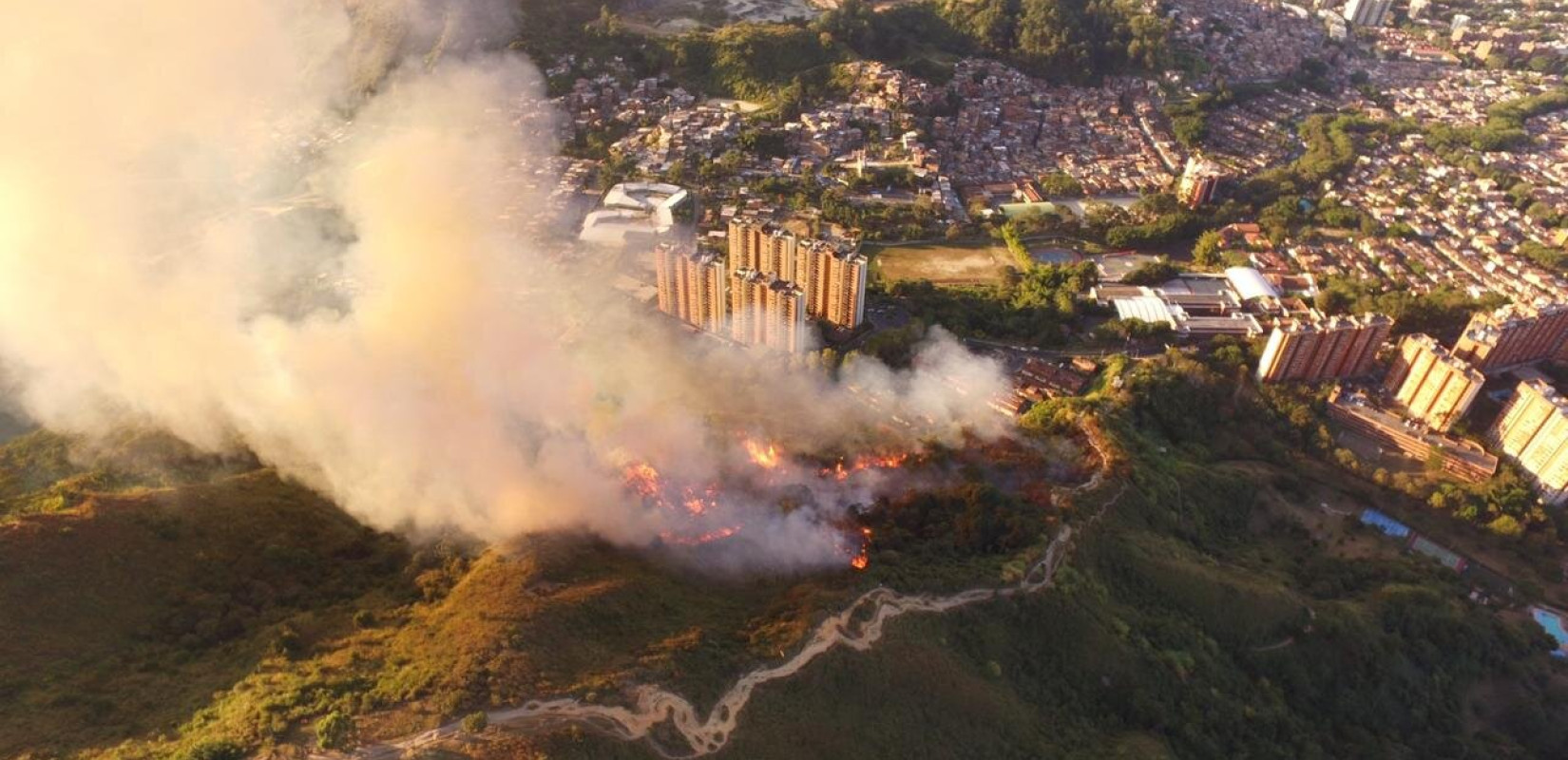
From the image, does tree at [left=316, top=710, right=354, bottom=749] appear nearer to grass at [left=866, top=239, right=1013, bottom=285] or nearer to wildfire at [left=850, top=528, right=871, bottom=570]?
wildfire at [left=850, top=528, right=871, bottom=570]

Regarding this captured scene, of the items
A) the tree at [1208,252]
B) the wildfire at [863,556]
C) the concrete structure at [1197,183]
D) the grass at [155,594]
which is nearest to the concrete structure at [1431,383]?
the tree at [1208,252]

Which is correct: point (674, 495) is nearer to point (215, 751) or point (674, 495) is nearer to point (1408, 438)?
point (215, 751)

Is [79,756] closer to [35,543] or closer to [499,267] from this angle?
[35,543]

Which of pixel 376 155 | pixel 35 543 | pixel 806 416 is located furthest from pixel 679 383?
pixel 35 543

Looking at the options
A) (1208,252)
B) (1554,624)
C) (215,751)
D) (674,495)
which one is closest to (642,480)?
(674,495)

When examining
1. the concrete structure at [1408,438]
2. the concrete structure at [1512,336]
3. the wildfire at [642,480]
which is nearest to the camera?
the wildfire at [642,480]

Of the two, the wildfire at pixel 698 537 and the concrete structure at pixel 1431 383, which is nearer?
the wildfire at pixel 698 537

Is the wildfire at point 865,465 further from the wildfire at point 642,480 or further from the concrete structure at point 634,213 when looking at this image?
the concrete structure at point 634,213
